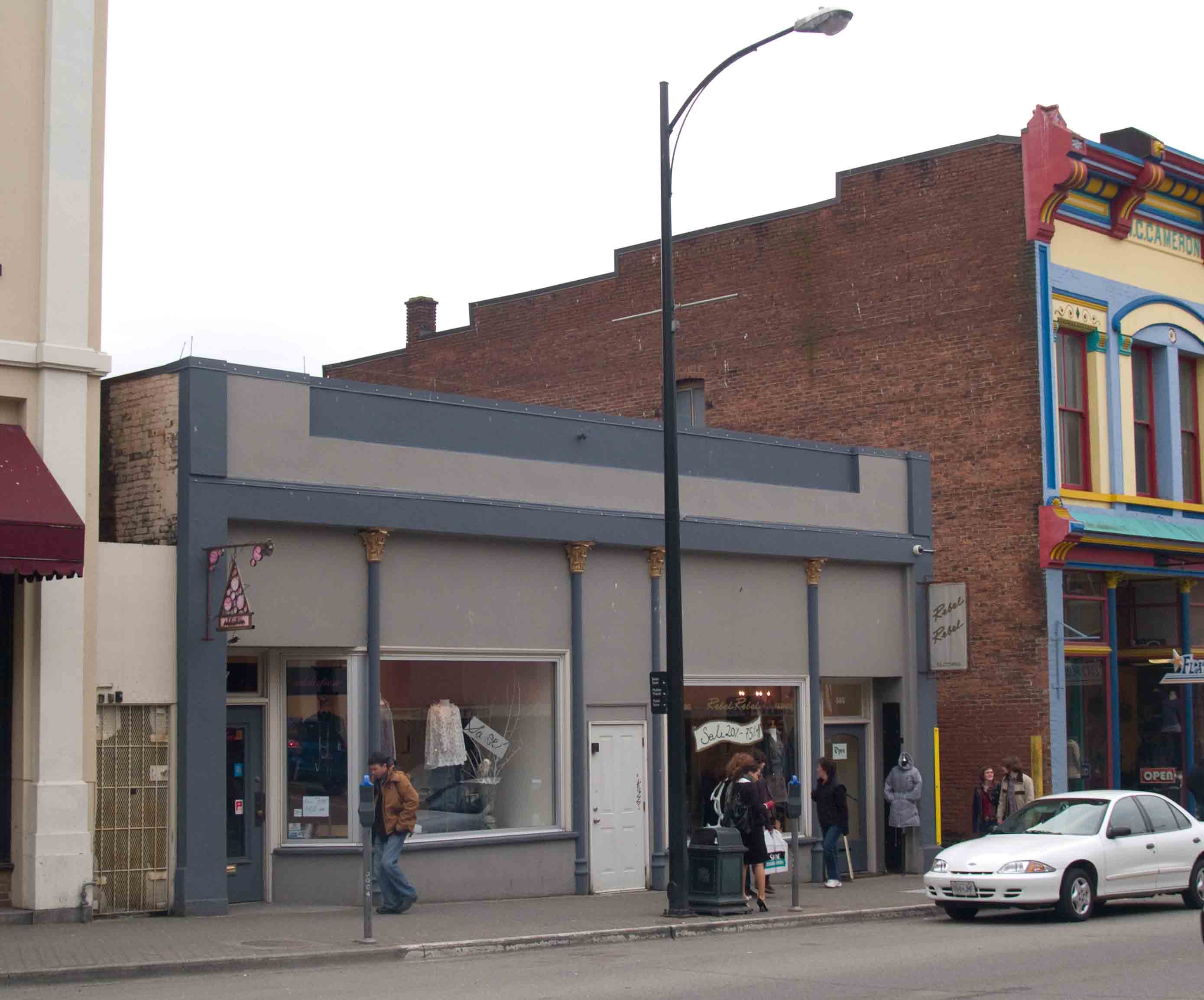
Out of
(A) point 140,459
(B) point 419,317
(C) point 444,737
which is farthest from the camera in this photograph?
(B) point 419,317

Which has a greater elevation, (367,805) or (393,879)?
(367,805)

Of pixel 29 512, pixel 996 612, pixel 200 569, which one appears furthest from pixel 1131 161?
pixel 29 512

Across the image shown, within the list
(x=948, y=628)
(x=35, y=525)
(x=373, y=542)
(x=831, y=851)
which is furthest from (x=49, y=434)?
(x=948, y=628)

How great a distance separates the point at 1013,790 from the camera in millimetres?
22188

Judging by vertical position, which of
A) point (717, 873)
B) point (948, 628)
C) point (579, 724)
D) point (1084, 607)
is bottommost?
point (717, 873)

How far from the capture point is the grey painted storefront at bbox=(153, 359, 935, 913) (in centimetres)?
1652

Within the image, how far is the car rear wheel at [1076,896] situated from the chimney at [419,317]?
23423mm

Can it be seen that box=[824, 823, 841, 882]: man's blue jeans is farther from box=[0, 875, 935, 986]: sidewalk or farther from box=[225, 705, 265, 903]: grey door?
box=[225, 705, 265, 903]: grey door

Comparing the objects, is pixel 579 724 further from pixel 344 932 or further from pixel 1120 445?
pixel 1120 445

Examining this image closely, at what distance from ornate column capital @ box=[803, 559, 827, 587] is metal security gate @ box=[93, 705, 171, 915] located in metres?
9.63

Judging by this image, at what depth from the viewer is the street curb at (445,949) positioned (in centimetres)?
1255

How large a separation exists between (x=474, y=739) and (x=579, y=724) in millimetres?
1349

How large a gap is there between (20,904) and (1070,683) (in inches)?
663

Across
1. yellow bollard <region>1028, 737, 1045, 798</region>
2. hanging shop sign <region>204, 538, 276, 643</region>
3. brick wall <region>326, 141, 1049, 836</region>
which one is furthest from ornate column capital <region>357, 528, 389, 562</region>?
yellow bollard <region>1028, 737, 1045, 798</region>
